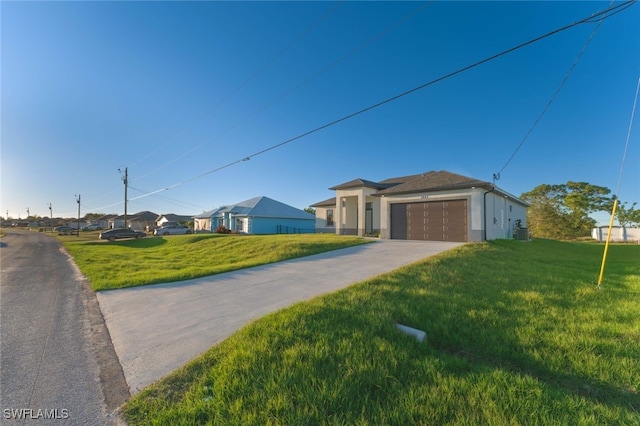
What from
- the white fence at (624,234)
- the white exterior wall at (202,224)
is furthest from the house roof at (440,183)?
the white fence at (624,234)

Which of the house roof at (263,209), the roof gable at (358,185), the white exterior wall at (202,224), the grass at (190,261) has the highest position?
the roof gable at (358,185)

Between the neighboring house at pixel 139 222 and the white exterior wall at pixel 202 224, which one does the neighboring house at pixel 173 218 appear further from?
the white exterior wall at pixel 202 224

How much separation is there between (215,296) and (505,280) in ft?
23.7

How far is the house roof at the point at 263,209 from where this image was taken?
3453 cm

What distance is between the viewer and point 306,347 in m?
3.16

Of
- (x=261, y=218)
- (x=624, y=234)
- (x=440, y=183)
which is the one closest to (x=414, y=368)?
(x=440, y=183)

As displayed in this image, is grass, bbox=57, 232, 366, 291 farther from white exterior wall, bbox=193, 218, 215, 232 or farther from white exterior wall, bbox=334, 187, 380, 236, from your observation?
white exterior wall, bbox=193, 218, 215, 232

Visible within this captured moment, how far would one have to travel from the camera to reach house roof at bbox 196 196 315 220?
34531mm

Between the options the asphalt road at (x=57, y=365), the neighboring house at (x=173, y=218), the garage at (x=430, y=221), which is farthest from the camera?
the neighboring house at (x=173, y=218)

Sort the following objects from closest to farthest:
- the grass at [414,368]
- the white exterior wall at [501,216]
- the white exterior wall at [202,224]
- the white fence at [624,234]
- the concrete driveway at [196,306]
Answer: the grass at [414,368] < the concrete driveway at [196,306] < the white exterior wall at [501,216] < the white fence at [624,234] < the white exterior wall at [202,224]

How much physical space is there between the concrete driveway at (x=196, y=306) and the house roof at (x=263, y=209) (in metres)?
25.6

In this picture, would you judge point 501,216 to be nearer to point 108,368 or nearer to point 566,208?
point 108,368

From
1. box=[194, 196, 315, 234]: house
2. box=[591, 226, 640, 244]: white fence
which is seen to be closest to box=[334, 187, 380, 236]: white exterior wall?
box=[194, 196, 315, 234]: house

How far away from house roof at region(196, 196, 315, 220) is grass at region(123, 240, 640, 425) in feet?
101
